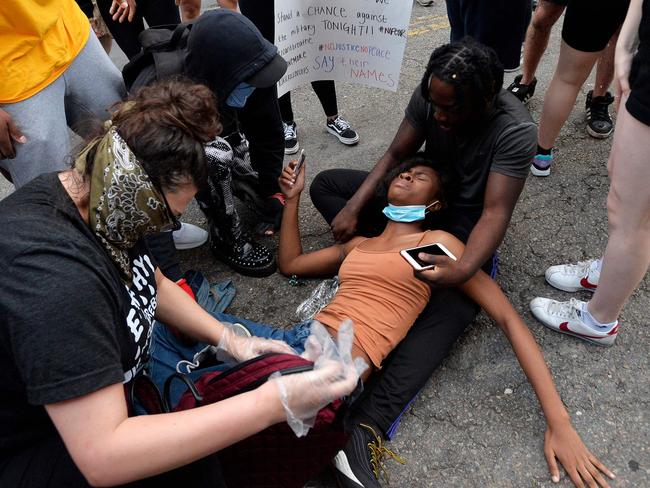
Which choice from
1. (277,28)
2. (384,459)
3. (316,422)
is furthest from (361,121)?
(316,422)

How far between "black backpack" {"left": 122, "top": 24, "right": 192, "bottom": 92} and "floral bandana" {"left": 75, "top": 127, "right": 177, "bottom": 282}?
3.13ft

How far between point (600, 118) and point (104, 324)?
3177 millimetres

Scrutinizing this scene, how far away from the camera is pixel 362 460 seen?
1727 millimetres

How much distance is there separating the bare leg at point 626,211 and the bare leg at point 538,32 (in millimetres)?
1640

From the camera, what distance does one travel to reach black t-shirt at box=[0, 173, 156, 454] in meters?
1.01

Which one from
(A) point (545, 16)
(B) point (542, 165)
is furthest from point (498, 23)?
(B) point (542, 165)

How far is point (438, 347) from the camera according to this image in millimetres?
1960

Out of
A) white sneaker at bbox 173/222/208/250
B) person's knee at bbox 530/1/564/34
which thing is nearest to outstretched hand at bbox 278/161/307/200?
white sneaker at bbox 173/222/208/250

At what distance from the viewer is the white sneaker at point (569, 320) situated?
6.64ft

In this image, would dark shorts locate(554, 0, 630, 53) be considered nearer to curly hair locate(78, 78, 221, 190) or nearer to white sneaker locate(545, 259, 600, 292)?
white sneaker locate(545, 259, 600, 292)

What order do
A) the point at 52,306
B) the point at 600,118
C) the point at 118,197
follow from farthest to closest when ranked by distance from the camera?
the point at 600,118 < the point at 118,197 < the point at 52,306

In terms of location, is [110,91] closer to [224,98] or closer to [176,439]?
[224,98]

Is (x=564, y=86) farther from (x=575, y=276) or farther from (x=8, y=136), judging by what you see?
(x=8, y=136)

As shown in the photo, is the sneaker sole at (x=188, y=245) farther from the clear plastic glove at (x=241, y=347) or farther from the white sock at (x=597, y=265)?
the white sock at (x=597, y=265)
